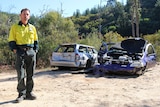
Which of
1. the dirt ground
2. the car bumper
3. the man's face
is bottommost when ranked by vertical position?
the dirt ground

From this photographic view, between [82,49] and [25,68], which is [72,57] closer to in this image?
[82,49]

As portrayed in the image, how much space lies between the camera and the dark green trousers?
24.0 feet

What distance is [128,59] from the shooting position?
12.8 meters

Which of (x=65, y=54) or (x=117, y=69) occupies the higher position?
(x=65, y=54)

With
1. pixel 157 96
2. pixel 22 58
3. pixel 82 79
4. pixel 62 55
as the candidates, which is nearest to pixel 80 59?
pixel 62 55

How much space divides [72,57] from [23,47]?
24.3 feet

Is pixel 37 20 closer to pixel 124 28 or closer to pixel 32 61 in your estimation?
pixel 32 61

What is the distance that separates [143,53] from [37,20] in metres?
12.1

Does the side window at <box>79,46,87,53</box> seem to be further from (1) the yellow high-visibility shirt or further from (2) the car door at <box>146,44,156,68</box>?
(1) the yellow high-visibility shirt

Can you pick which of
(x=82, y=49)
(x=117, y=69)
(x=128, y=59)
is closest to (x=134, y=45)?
(x=128, y=59)

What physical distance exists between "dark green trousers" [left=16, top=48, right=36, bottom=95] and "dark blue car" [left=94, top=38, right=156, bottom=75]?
598 centimetres

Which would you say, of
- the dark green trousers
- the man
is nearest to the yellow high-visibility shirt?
the man

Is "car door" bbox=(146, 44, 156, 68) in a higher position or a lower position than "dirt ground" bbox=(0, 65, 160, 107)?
higher

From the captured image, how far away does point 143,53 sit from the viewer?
44.1 ft
